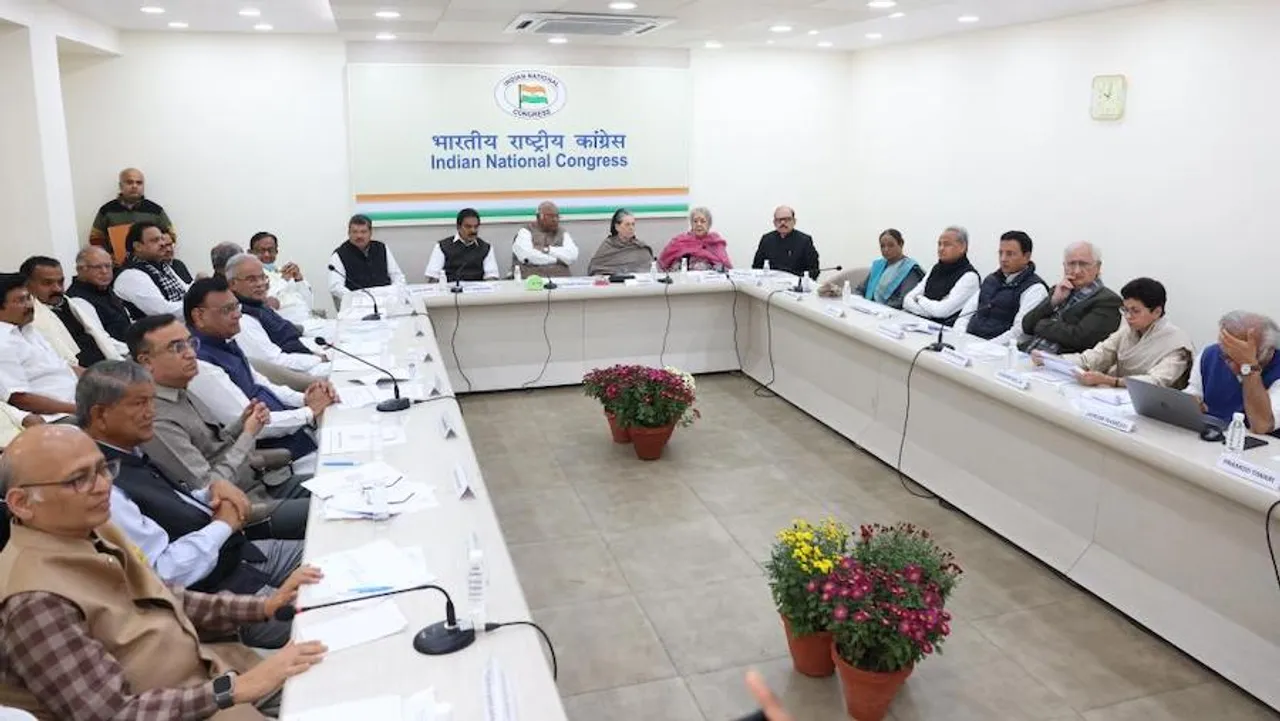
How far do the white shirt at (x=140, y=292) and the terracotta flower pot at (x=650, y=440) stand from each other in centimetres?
273

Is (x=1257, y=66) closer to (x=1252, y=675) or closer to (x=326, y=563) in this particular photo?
(x=1252, y=675)

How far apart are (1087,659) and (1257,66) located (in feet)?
A: 11.9

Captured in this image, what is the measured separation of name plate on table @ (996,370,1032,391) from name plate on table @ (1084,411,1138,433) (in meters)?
0.37

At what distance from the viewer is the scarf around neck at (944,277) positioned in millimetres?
5328

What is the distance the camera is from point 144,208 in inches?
266

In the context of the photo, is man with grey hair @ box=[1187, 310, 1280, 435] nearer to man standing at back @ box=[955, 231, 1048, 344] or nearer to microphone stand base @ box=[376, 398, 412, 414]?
man standing at back @ box=[955, 231, 1048, 344]

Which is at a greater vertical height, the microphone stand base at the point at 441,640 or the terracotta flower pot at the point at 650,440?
the microphone stand base at the point at 441,640

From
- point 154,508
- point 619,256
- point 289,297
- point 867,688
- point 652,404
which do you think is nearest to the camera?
point 154,508

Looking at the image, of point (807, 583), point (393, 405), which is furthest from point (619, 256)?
point (807, 583)

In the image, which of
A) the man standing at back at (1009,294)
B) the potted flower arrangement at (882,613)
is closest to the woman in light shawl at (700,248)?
the man standing at back at (1009,294)

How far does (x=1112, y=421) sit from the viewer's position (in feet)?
10.5

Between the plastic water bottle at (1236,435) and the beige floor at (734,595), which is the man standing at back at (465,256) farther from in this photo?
the plastic water bottle at (1236,435)

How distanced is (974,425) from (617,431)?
1828mm

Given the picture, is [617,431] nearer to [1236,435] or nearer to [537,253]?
[537,253]
